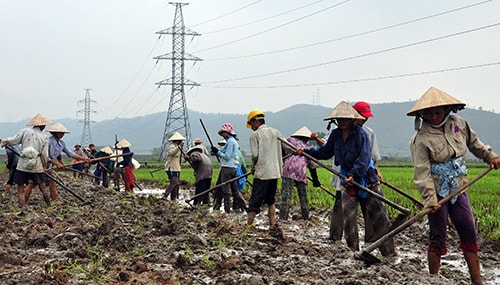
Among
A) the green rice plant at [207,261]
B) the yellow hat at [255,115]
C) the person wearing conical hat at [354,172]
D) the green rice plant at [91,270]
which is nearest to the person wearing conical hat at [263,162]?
the yellow hat at [255,115]

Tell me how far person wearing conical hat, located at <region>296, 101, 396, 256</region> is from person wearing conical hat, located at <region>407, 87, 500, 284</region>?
3.86 ft

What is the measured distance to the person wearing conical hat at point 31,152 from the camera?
988 centimetres

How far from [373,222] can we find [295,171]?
Answer: 3.32 metres

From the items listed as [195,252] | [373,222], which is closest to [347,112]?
[373,222]

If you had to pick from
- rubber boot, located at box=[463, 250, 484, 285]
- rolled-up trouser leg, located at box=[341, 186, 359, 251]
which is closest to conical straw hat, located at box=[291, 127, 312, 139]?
rolled-up trouser leg, located at box=[341, 186, 359, 251]

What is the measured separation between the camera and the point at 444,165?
16.6 feet

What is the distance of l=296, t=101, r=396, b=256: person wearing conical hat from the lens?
6.28m

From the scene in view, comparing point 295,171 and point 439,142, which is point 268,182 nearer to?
point 295,171

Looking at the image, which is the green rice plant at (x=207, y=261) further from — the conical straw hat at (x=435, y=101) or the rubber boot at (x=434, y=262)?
the conical straw hat at (x=435, y=101)

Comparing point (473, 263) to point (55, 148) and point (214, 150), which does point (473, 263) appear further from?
point (55, 148)

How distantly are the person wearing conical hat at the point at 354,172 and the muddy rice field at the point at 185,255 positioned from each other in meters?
0.30

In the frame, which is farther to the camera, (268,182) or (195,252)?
(268,182)

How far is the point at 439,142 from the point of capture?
5023 millimetres

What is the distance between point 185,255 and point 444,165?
8.04 ft
